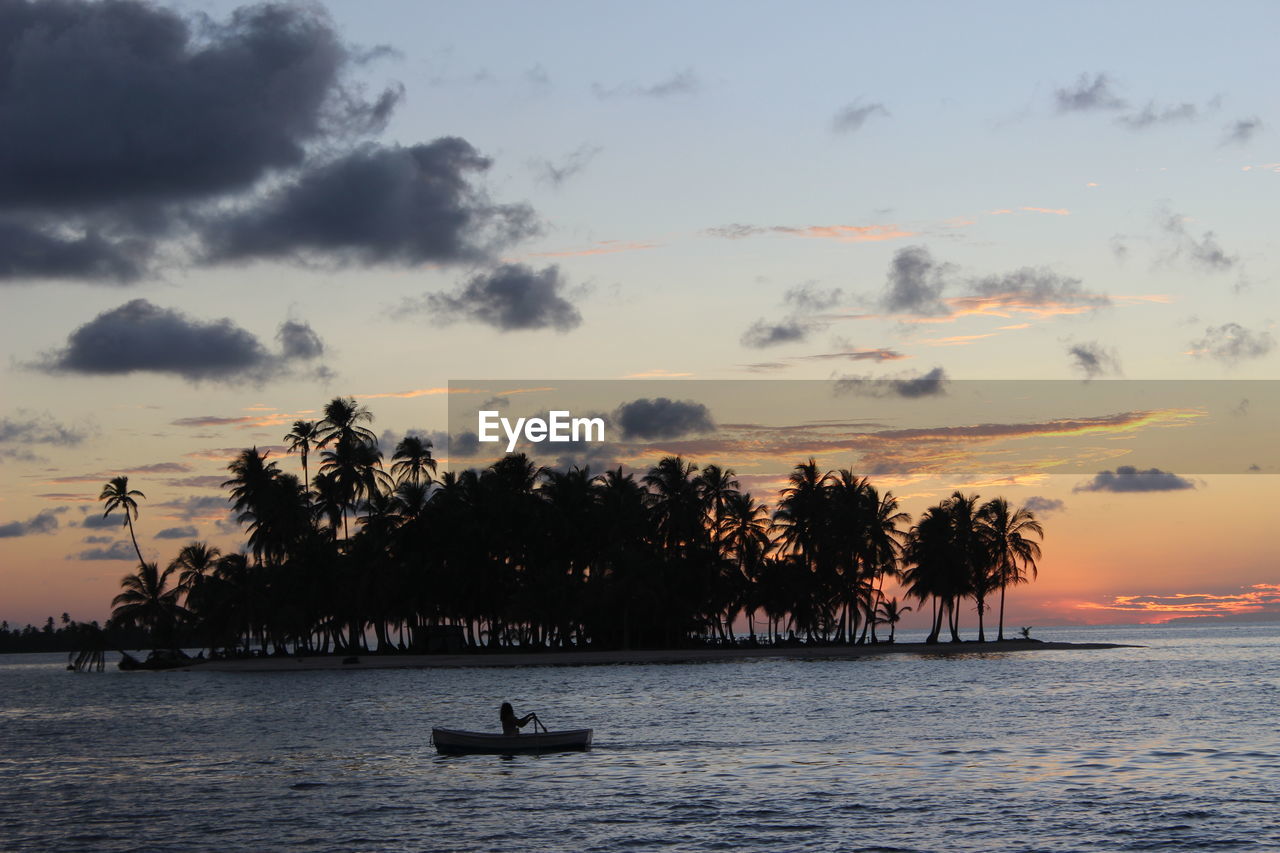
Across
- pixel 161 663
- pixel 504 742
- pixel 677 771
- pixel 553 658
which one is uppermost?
pixel 504 742

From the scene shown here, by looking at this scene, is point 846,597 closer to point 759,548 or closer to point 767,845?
point 759,548

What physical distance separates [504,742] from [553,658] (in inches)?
2718

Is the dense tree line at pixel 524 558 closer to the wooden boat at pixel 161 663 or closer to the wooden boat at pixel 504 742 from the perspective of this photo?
the wooden boat at pixel 161 663

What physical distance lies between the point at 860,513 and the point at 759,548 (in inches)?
422

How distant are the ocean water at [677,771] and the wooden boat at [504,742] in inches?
20.3

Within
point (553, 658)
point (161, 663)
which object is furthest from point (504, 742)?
point (161, 663)

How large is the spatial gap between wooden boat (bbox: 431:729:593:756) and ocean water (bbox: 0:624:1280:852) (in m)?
0.52

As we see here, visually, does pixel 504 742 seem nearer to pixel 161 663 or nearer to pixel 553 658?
pixel 553 658

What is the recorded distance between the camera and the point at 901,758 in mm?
43969

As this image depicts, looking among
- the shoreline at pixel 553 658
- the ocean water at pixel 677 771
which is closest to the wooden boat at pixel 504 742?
the ocean water at pixel 677 771

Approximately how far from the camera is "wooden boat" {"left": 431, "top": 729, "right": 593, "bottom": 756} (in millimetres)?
44344

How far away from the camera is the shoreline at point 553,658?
364 ft

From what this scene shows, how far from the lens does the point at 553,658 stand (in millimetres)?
112688

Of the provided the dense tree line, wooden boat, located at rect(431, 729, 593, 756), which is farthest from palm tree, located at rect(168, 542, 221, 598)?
wooden boat, located at rect(431, 729, 593, 756)
